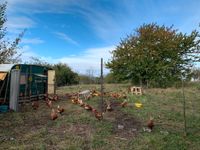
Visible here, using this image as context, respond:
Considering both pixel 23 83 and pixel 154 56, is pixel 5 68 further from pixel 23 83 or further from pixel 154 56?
pixel 154 56

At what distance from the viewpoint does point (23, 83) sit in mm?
13086

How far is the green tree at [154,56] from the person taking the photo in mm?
21327

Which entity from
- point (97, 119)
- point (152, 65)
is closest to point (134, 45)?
point (152, 65)

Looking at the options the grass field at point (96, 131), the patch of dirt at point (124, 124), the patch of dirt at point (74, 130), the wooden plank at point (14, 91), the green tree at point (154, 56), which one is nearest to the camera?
the grass field at point (96, 131)

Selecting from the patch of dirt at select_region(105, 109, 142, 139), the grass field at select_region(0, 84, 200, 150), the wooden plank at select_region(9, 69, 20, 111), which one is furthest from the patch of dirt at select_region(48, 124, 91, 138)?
the wooden plank at select_region(9, 69, 20, 111)

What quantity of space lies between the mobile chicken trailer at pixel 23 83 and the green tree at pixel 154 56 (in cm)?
785

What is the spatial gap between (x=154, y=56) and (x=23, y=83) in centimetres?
1191

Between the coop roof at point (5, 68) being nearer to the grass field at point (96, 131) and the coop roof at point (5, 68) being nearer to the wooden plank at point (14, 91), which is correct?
the wooden plank at point (14, 91)

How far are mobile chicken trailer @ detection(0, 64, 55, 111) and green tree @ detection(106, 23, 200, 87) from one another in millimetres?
7853

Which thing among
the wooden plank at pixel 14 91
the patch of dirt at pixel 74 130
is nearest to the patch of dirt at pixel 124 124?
the patch of dirt at pixel 74 130

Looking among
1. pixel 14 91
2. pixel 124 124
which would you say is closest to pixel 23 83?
pixel 14 91

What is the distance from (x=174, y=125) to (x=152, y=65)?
13.7 m

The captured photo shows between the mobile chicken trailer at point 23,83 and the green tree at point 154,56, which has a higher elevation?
the green tree at point 154,56

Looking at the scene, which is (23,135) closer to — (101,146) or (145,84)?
(101,146)
